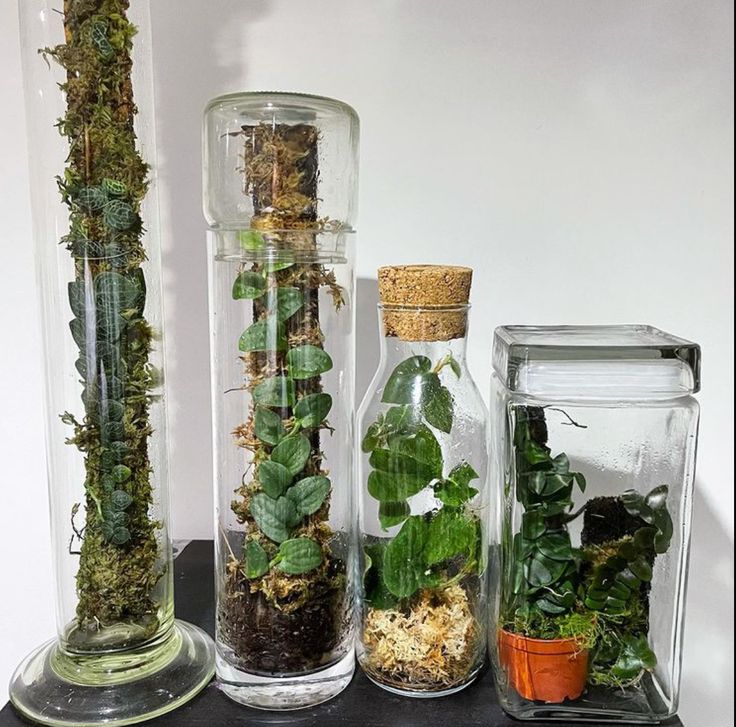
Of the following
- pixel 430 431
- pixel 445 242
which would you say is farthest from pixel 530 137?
pixel 430 431

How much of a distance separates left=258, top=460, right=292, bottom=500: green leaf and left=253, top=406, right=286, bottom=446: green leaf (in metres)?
0.02

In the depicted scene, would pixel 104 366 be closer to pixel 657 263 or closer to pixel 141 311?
pixel 141 311

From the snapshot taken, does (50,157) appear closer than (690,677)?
Yes

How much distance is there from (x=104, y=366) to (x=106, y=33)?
10.7 inches

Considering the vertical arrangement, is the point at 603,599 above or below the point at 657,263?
below

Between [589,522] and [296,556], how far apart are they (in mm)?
252

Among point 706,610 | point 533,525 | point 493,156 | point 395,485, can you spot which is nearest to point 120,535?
point 395,485

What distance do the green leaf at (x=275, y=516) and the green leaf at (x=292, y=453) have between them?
27 millimetres

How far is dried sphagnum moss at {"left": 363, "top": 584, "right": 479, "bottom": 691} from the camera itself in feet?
2.03

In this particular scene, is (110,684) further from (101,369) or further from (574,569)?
(574,569)

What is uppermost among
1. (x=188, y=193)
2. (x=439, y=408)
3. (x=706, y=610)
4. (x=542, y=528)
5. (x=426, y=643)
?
(x=188, y=193)

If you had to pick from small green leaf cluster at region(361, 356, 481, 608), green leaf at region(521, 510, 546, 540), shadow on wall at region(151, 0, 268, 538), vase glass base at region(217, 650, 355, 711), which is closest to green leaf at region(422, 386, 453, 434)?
small green leaf cluster at region(361, 356, 481, 608)

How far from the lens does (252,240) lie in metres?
0.59

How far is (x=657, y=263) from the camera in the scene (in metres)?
0.89
